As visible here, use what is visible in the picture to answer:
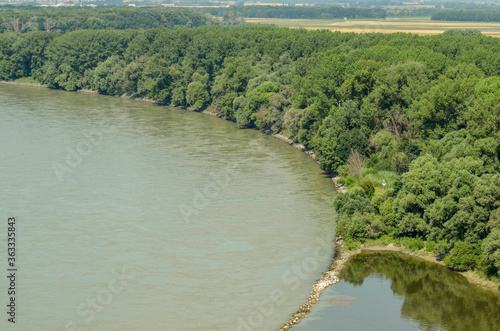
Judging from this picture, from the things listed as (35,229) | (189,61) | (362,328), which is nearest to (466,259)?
(362,328)

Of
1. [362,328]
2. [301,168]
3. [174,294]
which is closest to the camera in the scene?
[362,328]

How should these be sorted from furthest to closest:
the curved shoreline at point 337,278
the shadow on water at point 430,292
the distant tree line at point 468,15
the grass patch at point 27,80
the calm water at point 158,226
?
the grass patch at point 27,80 < the distant tree line at point 468,15 < the calm water at point 158,226 < the curved shoreline at point 337,278 < the shadow on water at point 430,292

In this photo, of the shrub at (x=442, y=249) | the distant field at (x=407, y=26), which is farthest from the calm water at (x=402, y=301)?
the distant field at (x=407, y=26)

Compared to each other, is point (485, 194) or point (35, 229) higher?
point (485, 194)

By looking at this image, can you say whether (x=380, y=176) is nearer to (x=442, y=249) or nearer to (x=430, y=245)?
(x=430, y=245)

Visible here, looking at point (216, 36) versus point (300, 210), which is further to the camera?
point (216, 36)

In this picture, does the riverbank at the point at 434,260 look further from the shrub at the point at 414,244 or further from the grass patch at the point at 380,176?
the grass patch at the point at 380,176

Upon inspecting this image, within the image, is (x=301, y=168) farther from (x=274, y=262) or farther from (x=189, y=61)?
(x=189, y=61)
